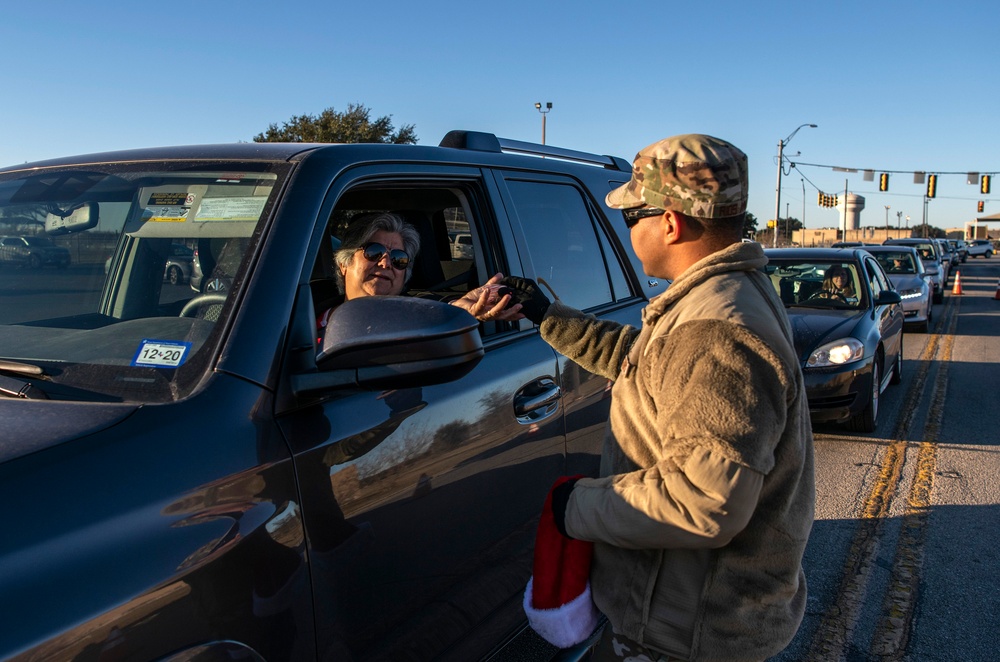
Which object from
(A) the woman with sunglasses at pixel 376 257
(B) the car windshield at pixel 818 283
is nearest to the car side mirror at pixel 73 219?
(A) the woman with sunglasses at pixel 376 257

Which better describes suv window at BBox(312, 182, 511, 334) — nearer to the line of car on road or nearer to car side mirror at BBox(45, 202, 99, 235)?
car side mirror at BBox(45, 202, 99, 235)

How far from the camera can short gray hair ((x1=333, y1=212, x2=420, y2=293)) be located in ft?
10.5

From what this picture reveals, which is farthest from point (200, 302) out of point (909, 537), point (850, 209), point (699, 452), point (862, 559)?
point (850, 209)

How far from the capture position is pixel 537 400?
273cm

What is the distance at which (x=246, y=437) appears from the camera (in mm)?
1695

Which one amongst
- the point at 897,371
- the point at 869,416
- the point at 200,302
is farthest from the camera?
the point at 897,371

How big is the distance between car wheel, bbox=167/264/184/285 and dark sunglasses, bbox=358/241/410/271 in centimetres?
81

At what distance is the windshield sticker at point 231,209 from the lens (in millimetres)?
2111

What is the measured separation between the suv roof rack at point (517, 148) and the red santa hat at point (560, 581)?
5.57 feet

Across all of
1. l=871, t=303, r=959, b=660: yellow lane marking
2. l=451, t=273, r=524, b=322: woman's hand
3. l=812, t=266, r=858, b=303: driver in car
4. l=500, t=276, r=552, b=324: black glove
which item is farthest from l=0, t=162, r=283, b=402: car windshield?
l=812, t=266, r=858, b=303: driver in car

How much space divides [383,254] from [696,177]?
1.61 metres

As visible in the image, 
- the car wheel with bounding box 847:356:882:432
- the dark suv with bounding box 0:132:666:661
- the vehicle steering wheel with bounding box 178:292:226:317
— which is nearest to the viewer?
the dark suv with bounding box 0:132:666:661

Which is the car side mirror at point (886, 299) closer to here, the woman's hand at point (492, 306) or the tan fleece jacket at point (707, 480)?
the woman's hand at point (492, 306)

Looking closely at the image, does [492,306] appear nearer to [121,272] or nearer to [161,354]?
[161,354]
